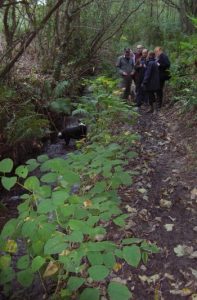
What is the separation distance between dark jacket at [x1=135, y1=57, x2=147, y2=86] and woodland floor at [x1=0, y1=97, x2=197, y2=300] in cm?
389

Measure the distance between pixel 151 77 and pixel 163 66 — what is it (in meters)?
0.74

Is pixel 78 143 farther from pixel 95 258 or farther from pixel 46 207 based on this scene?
pixel 95 258

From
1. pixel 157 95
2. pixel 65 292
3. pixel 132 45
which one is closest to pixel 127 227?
pixel 65 292

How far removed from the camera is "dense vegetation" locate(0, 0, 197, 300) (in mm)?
3246

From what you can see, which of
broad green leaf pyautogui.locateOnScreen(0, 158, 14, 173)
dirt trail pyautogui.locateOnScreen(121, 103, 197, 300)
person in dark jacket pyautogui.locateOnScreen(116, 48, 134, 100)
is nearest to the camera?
broad green leaf pyautogui.locateOnScreen(0, 158, 14, 173)

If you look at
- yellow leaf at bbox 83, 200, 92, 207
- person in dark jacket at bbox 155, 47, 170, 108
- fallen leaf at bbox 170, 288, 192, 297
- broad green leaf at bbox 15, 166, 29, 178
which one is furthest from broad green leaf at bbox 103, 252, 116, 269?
person in dark jacket at bbox 155, 47, 170, 108

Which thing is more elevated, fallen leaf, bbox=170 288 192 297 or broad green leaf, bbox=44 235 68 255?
broad green leaf, bbox=44 235 68 255

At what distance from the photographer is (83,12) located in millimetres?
18203

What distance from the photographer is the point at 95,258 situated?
298 cm

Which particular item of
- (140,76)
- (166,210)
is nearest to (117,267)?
(166,210)

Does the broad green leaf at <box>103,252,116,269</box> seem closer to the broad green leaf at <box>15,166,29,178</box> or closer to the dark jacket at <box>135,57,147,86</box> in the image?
the broad green leaf at <box>15,166,29,178</box>

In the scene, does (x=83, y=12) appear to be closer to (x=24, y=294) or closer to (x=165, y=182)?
(x=165, y=182)

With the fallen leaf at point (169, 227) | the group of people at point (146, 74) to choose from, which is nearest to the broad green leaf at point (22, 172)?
the fallen leaf at point (169, 227)

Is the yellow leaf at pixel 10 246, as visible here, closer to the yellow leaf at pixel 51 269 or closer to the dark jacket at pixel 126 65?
the yellow leaf at pixel 51 269
